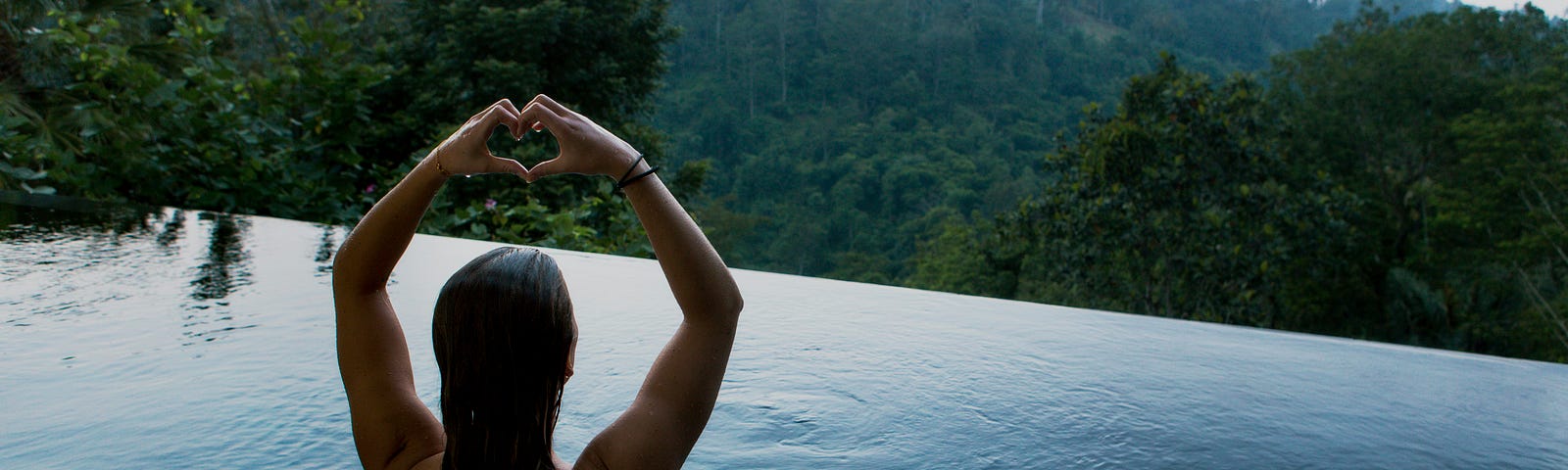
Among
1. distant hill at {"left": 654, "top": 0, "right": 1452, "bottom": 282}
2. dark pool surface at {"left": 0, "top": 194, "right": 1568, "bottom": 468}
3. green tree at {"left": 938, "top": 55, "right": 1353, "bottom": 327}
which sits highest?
distant hill at {"left": 654, "top": 0, "right": 1452, "bottom": 282}

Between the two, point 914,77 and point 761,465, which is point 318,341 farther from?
point 914,77

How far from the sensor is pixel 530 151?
7234 mm

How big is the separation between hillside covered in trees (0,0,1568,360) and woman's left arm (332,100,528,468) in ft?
11.6

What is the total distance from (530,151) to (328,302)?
5.39 meters

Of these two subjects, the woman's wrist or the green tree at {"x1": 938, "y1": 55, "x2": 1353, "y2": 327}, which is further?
the green tree at {"x1": 938, "y1": 55, "x2": 1353, "y2": 327}

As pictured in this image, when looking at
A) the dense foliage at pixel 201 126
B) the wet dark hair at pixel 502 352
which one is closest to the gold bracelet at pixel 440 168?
the wet dark hair at pixel 502 352

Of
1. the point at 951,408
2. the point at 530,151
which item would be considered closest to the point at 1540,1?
the point at 530,151

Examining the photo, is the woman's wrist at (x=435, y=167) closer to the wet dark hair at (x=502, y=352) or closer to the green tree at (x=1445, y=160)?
the wet dark hair at (x=502, y=352)

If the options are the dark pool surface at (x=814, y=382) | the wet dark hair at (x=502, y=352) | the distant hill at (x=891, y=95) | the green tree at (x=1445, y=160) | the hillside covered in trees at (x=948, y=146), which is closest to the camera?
the wet dark hair at (x=502, y=352)

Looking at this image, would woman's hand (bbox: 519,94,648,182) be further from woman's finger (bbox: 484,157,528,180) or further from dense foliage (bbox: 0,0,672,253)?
dense foliage (bbox: 0,0,672,253)

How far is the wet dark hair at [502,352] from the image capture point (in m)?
0.69

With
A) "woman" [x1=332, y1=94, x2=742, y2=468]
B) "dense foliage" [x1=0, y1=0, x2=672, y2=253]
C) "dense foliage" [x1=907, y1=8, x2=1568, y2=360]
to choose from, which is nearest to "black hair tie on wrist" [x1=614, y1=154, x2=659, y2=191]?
"woman" [x1=332, y1=94, x2=742, y2=468]

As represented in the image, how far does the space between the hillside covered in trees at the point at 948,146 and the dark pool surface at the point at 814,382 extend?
7.65 ft

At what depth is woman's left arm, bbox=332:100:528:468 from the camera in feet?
2.63
